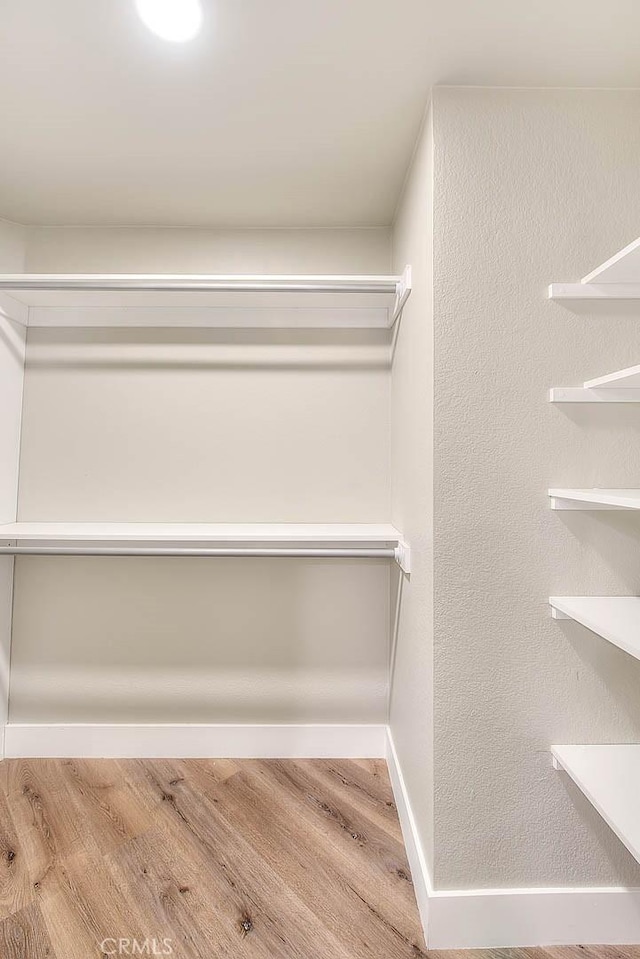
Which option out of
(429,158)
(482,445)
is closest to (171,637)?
(482,445)

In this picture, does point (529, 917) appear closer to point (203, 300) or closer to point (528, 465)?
point (528, 465)

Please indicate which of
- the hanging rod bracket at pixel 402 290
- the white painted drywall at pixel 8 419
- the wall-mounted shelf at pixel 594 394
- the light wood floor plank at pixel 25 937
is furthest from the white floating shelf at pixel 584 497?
the white painted drywall at pixel 8 419

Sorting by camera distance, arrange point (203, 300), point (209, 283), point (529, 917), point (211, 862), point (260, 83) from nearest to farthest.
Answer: point (529, 917), point (260, 83), point (211, 862), point (209, 283), point (203, 300)

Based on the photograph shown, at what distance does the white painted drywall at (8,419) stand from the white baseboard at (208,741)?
154mm

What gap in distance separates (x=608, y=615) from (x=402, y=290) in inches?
44.1

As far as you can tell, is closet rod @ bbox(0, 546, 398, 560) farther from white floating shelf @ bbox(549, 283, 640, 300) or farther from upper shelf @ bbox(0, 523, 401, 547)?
white floating shelf @ bbox(549, 283, 640, 300)

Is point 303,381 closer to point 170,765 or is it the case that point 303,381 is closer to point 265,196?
point 265,196

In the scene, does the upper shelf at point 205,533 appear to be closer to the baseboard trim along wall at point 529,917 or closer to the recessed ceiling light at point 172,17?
the baseboard trim along wall at point 529,917

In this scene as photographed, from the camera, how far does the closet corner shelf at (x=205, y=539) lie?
167cm

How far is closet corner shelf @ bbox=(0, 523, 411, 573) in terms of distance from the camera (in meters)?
1.67

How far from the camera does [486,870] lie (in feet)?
4.02

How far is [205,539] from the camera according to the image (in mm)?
1693

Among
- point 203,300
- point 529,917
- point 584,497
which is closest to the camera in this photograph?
point 584,497

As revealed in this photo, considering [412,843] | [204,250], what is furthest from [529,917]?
[204,250]
